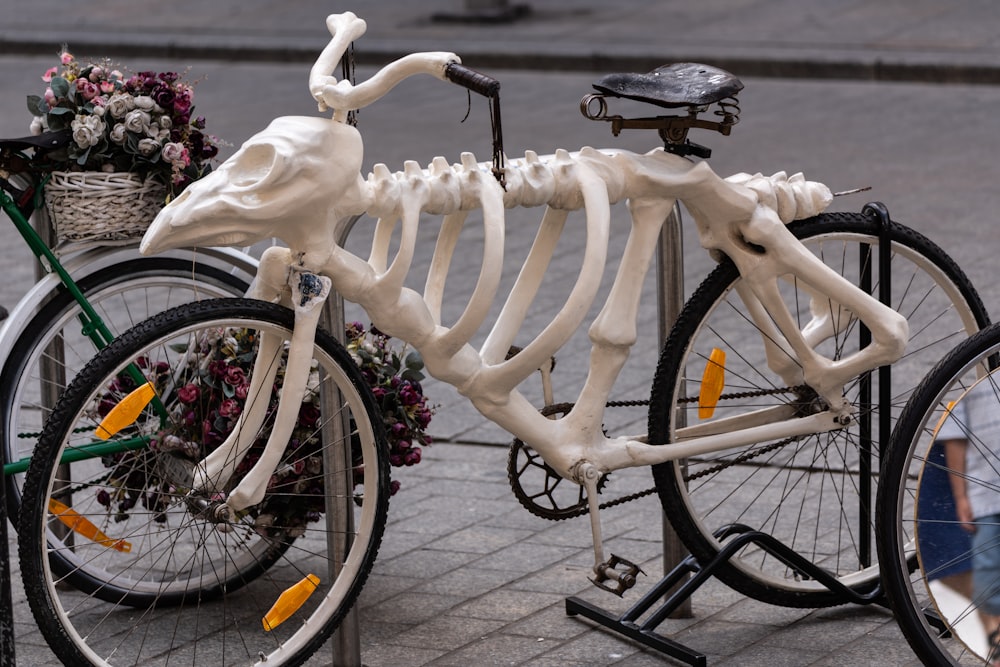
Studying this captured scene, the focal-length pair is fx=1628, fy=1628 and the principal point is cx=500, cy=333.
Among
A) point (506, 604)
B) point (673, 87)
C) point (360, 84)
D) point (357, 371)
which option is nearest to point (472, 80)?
point (360, 84)

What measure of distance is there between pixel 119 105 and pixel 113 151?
11 cm

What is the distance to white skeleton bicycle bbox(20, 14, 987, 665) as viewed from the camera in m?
3.27

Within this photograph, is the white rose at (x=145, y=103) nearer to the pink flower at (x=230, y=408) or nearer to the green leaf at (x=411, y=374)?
the pink flower at (x=230, y=408)

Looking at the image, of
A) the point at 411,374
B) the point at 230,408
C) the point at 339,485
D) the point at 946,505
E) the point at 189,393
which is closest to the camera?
the point at 946,505

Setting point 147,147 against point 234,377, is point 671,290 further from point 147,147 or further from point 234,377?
point 147,147

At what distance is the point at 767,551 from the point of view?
3.79m

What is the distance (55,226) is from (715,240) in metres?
1.59

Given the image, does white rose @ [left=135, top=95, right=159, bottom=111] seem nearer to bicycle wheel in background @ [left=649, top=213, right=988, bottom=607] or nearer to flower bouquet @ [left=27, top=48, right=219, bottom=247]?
flower bouquet @ [left=27, top=48, right=219, bottom=247]

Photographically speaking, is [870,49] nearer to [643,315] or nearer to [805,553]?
[643,315]

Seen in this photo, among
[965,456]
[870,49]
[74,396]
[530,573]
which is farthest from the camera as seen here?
[870,49]

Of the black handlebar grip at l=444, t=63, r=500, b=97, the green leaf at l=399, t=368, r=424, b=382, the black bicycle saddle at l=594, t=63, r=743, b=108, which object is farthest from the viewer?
the green leaf at l=399, t=368, r=424, b=382

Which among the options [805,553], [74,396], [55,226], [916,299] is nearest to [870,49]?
[916,299]

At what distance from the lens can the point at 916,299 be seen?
6.39 m

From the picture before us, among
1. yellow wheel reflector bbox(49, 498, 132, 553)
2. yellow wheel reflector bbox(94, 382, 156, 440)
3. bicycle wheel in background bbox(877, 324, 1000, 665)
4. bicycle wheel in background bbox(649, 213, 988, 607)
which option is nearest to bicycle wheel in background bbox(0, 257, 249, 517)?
yellow wheel reflector bbox(49, 498, 132, 553)
